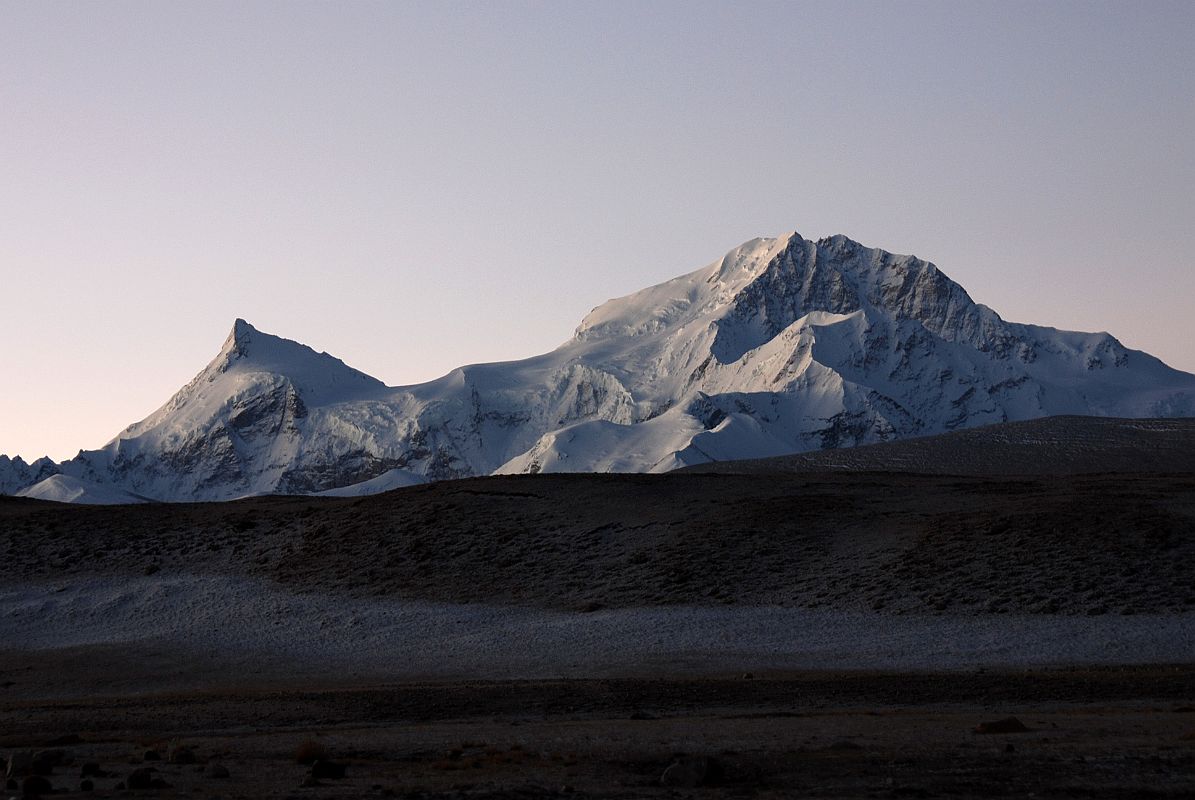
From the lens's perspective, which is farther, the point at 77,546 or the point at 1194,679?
the point at 77,546

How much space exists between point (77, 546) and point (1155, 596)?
117 feet

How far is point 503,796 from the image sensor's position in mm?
17203

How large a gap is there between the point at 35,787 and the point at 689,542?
30.7 m

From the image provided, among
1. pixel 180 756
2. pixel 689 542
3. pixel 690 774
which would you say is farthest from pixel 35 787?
pixel 689 542

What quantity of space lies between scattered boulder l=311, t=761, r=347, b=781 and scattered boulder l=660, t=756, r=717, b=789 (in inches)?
165

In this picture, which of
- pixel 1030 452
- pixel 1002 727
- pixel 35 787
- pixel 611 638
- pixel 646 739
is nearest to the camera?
pixel 35 787

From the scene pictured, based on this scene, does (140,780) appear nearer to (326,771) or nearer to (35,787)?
(35,787)

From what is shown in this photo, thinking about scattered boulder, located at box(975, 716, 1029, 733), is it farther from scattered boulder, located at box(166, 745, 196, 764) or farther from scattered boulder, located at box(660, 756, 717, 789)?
scattered boulder, located at box(166, 745, 196, 764)

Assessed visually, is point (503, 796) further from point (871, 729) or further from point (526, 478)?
point (526, 478)

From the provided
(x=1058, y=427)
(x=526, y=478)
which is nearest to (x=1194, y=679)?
(x=526, y=478)

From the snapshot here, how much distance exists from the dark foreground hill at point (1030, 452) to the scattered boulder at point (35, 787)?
195 feet

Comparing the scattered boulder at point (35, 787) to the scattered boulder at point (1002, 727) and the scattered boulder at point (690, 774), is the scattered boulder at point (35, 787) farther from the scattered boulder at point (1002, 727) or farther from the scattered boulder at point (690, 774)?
the scattered boulder at point (1002, 727)

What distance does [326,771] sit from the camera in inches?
747

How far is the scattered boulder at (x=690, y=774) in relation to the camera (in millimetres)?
17672
